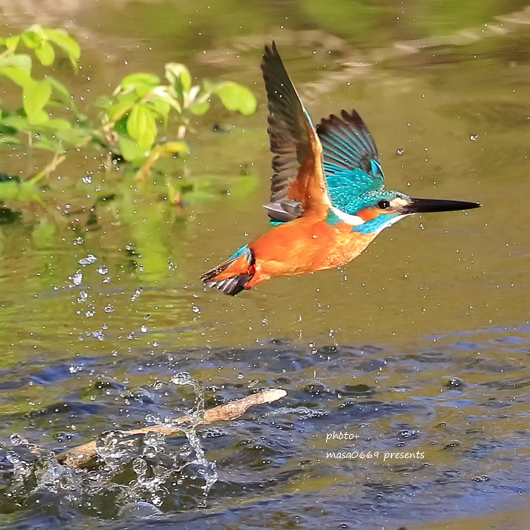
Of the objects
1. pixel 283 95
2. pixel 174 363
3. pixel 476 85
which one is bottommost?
pixel 174 363

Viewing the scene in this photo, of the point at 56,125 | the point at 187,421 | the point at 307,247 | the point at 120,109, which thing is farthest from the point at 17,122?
the point at 307,247

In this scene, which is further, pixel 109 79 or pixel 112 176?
pixel 109 79

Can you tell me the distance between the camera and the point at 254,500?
9.17ft

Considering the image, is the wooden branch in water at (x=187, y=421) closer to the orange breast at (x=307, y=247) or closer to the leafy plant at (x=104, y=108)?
the orange breast at (x=307, y=247)

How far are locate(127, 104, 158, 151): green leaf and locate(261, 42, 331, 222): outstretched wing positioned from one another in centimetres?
212

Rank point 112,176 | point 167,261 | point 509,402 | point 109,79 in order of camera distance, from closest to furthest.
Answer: point 509,402 < point 167,261 < point 112,176 < point 109,79

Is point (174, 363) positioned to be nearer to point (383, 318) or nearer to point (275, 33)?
point (383, 318)

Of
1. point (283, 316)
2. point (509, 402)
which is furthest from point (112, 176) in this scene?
point (509, 402)

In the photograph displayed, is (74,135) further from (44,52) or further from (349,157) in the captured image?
(349,157)

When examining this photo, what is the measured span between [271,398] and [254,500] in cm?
37

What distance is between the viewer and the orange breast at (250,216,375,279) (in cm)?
279

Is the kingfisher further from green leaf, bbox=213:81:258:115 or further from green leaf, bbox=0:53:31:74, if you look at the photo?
green leaf, bbox=213:81:258:115

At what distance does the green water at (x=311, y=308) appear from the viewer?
290 cm

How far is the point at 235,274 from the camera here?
9.55 feet
